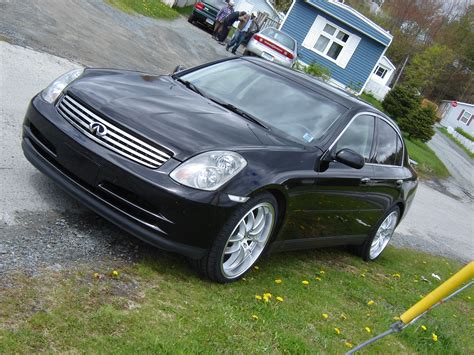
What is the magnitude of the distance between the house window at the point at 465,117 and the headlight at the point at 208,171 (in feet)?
236

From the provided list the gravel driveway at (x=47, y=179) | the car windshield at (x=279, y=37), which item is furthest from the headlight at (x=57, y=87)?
the car windshield at (x=279, y=37)

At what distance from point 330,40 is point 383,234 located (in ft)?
79.8

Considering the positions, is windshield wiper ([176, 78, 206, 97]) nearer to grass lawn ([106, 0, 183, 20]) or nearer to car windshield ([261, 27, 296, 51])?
grass lawn ([106, 0, 183, 20])

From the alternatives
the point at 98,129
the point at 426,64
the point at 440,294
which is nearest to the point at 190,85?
the point at 98,129

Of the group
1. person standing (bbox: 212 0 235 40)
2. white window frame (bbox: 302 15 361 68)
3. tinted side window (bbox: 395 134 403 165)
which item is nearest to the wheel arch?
tinted side window (bbox: 395 134 403 165)

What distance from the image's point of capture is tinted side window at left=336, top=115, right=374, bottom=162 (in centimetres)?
548

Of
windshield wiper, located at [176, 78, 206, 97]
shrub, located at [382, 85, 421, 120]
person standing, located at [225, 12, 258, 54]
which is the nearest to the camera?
windshield wiper, located at [176, 78, 206, 97]

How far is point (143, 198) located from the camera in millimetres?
3979

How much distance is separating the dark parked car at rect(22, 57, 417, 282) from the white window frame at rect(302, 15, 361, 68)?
81.9 feet

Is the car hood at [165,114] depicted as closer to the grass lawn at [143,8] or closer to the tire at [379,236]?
the tire at [379,236]

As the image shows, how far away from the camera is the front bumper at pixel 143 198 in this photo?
3945 mm

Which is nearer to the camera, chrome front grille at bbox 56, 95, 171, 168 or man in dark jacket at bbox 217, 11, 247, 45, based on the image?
chrome front grille at bbox 56, 95, 171, 168

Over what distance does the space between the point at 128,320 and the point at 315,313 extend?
70.2 inches

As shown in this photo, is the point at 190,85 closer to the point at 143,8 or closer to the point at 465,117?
the point at 143,8
